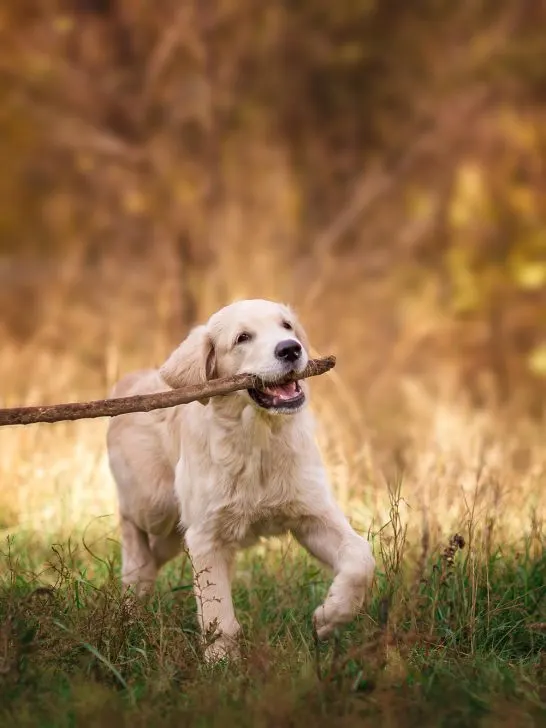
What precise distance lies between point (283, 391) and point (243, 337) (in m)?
0.31

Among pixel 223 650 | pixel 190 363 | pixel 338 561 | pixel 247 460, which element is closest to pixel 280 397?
pixel 247 460

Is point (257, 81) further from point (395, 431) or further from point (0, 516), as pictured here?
point (0, 516)

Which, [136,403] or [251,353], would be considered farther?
[251,353]

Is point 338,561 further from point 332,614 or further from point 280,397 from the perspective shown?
point 280,397

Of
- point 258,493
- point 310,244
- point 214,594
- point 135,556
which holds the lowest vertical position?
point 214,594

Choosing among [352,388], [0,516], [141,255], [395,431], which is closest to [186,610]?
[0,516]

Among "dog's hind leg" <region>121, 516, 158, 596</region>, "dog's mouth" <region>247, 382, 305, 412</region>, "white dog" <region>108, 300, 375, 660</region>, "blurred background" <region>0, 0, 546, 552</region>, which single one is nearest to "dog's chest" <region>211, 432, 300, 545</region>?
"white dog" <region>108, 300, 375, 660</region>

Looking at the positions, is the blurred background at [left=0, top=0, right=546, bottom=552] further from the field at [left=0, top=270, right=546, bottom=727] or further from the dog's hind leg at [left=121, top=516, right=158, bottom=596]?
the dog's hind leg at [left=121, top=516, right=158, bottom=596]

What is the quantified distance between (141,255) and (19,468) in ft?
19.2

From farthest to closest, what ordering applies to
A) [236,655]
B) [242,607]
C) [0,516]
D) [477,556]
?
[0,516] < [242,607] < [477,556] < [236,655]

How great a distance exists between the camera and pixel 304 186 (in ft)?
36.4

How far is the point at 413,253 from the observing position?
1105 cm

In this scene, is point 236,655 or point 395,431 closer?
point 236,655

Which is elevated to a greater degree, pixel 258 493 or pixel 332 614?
pixel 258 493
